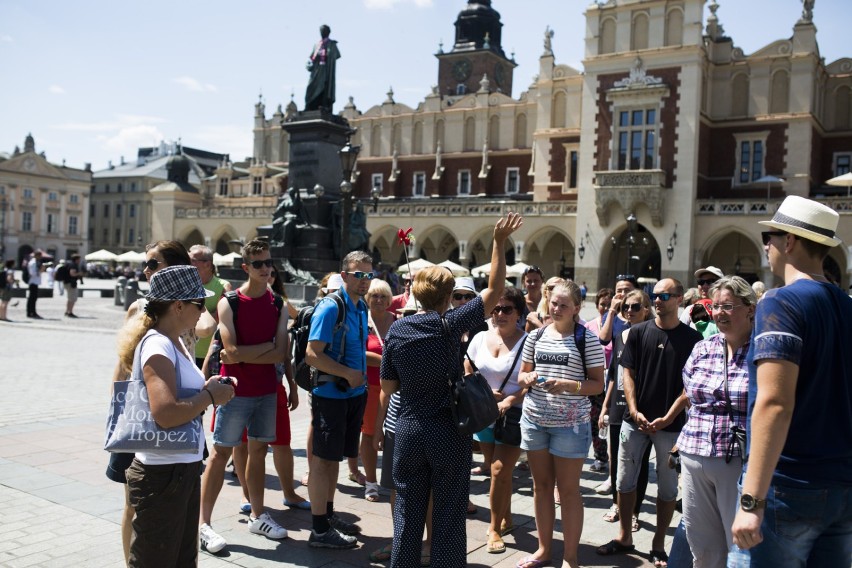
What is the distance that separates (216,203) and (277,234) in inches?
1703

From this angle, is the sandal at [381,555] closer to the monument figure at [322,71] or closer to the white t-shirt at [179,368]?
the white t-shirt at [179,368]

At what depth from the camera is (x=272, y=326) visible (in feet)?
16.4

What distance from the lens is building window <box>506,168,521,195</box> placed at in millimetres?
45709

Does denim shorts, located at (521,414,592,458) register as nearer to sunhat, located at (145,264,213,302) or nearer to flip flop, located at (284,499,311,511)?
flip flop, located at (284,499,311,511)

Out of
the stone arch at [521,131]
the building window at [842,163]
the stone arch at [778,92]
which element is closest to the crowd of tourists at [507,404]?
the stone arch at [778,92]

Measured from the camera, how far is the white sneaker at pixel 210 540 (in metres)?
4.50

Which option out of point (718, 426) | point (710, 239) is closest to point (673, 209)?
point (710, 239)

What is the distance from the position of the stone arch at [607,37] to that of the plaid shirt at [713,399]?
3426 centimetres

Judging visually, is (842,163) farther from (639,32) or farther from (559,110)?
(559,110)

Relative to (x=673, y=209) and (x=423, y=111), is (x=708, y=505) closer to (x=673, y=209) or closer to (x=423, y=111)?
(x=673, y=209)

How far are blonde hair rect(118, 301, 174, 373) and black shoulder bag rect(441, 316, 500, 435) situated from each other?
139cm

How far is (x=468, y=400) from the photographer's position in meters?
3.72

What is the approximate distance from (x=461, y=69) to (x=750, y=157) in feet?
102

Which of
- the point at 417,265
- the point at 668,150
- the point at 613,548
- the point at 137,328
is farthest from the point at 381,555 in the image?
the point at 668,150
